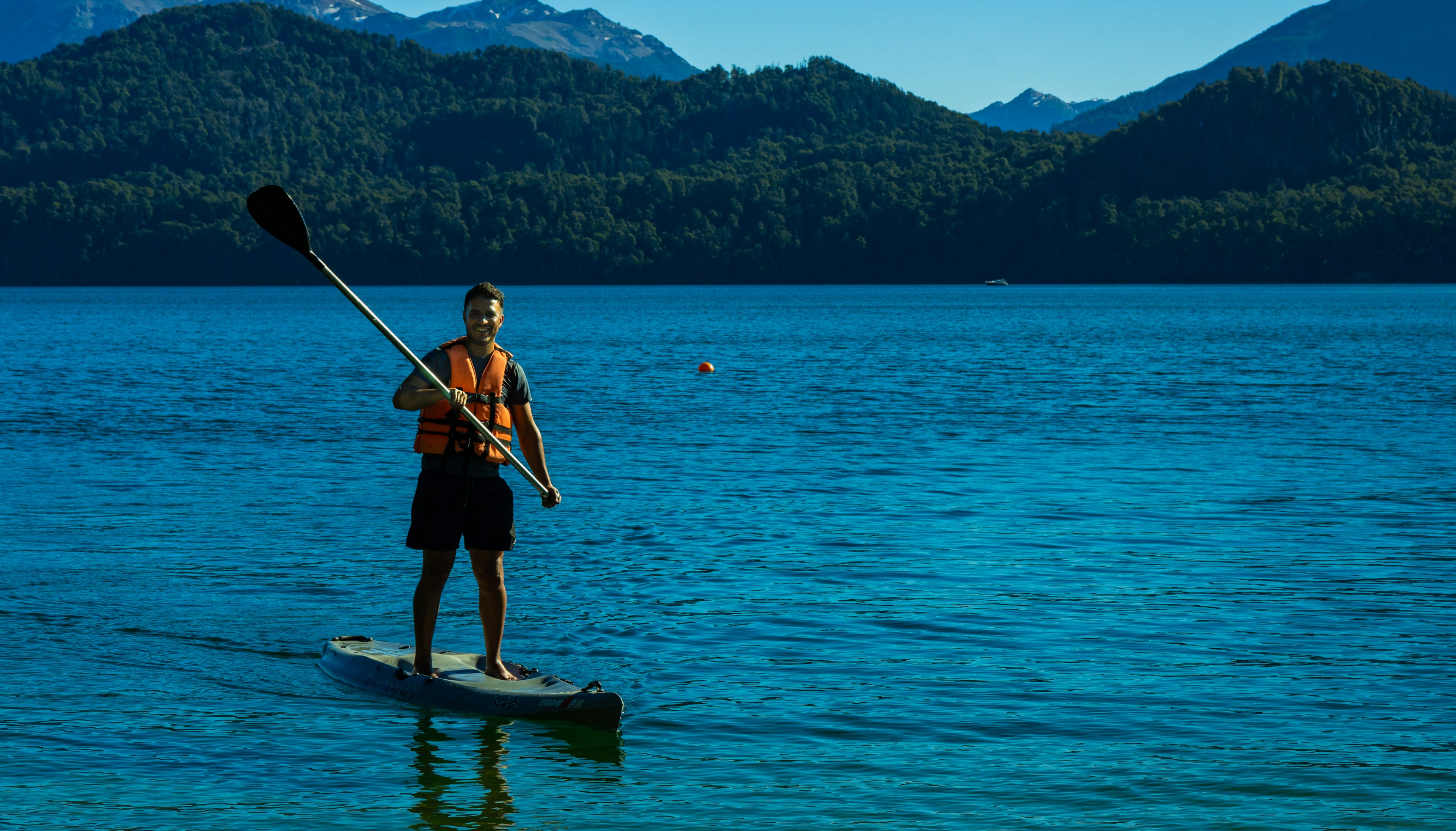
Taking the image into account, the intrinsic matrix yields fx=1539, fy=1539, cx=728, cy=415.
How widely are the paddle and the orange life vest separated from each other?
7 centimetres

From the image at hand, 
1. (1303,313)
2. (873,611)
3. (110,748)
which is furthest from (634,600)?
(1303,313)

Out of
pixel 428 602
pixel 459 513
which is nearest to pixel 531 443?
pixel 459 513

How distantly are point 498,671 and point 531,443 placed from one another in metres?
1.83

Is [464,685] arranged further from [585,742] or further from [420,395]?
[420,395]

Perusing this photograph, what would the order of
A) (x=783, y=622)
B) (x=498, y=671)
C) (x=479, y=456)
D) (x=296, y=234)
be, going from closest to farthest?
1. (x=479, y=456)
2. (x=296, y=234)
3. (x=498, y=671)
4. (x=783, y=622)

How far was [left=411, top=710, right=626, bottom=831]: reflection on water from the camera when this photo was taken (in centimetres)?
889

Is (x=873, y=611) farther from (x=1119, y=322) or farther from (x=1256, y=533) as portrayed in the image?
(x=1119, y=322)

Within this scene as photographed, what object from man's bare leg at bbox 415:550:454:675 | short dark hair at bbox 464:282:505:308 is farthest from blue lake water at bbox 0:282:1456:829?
short dark hair at bbox 464:282:505:308

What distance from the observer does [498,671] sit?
428 inches

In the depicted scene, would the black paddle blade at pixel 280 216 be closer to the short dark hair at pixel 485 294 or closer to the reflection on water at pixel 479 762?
the short dark hair at pixel 485 294

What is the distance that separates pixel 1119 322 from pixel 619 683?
94.3 m

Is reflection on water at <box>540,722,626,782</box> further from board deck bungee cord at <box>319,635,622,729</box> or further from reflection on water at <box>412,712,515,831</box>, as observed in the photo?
reflection on water at <box>412,712,515,831</box>

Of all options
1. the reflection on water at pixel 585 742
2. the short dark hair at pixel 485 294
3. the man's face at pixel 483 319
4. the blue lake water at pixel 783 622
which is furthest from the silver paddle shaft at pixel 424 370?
the blue lake water at pixel 783 622

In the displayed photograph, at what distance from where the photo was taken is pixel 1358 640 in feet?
41.9
